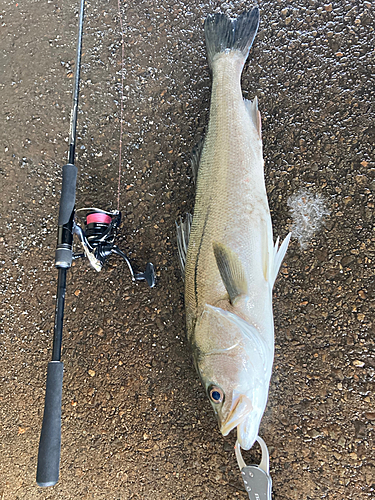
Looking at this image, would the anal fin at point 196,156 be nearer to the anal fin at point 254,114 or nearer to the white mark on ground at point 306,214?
the anal fin at point 254,114

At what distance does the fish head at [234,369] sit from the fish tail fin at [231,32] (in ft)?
4.68

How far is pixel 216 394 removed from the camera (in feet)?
4.71

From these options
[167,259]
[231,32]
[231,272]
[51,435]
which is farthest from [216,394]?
[231,32]

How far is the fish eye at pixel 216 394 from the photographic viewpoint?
143cm

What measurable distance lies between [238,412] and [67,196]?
121cm

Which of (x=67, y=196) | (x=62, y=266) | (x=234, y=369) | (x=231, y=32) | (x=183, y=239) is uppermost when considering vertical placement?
(x=231, y=32)

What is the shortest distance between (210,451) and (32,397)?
1122 millimetres

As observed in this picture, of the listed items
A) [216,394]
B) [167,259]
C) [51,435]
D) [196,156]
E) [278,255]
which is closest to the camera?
[51,435]

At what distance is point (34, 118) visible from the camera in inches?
89.9

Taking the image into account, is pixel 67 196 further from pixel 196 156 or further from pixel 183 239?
pixel 196 156

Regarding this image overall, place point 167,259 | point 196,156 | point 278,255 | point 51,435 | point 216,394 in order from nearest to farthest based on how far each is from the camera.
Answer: point 51,435, point 216,394, point 278,255, point 196,156, point 167,259

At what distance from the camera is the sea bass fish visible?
1.42 metres

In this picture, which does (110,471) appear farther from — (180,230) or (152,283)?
(180,230)

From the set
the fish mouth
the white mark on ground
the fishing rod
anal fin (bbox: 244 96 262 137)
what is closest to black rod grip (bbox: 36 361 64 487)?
the fishing rod
